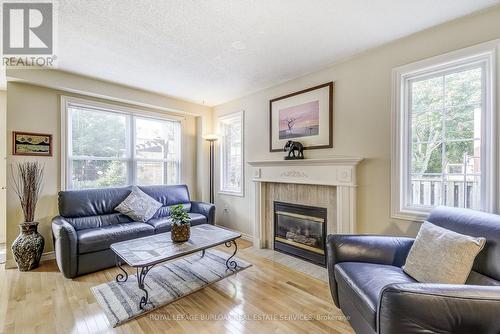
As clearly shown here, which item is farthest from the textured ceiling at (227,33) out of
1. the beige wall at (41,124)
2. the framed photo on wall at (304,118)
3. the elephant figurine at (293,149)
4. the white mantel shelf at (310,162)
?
the white mantel shelf at (310,162)

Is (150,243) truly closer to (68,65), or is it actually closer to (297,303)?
(297,303)

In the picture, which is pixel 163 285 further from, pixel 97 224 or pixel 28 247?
pixel 28 247

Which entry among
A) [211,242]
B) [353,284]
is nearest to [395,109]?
[353,284]

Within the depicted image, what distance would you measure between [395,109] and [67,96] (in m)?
4.22

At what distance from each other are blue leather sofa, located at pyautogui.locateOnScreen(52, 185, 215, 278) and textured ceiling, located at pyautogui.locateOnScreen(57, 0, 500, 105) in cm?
177

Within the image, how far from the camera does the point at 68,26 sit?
204 centimetres

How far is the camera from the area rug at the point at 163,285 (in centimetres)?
196

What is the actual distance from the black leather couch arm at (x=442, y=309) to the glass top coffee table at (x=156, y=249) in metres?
1.67

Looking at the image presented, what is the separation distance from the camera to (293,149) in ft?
10.1

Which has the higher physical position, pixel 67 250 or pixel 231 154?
pixel 231 154

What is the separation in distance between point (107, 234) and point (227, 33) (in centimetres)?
265

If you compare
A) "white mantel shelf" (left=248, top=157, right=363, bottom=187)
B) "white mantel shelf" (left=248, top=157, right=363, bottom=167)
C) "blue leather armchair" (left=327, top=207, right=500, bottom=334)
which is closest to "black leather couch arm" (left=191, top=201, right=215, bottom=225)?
"white mantel shelf" (left=248, top=157, right=363, bottom=187)
